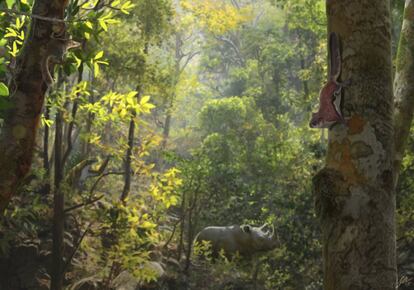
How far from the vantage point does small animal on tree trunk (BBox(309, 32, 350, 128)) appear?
1426 millimetres

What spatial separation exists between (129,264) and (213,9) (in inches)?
818

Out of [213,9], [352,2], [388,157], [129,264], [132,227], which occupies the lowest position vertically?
[129,264]

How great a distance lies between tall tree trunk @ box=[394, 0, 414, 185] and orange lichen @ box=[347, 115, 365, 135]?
0.50 metres

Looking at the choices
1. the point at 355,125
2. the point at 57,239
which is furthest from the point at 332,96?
the point at 57,239

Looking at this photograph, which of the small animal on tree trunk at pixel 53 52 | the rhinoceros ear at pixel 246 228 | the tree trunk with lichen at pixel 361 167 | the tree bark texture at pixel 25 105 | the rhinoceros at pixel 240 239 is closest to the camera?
the tree trunk with lichen at pixel 361 167

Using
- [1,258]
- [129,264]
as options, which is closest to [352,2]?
[129,264]

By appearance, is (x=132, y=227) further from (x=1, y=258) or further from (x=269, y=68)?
(x=269, y=68)

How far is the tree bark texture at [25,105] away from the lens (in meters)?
1.92

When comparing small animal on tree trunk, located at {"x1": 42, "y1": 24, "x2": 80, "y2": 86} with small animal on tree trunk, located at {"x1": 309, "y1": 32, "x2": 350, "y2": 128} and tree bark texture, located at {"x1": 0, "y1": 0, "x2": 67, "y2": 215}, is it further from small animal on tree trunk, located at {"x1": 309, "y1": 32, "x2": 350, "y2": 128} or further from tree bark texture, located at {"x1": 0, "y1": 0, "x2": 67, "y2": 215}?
small animal on tree trunk, located at {"x1": 309, "y1": 32, "x2": 350, "y2": 128}

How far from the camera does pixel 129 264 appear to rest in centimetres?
571

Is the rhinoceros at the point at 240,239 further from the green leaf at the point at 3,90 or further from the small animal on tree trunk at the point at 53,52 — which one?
the green leaf at the point at 3,90

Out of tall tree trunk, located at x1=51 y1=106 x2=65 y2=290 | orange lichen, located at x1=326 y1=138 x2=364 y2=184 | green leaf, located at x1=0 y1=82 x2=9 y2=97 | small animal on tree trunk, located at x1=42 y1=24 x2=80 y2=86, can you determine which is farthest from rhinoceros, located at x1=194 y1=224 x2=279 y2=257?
orange lichen, located at x1=326 y1=138 x2=364 y2=184

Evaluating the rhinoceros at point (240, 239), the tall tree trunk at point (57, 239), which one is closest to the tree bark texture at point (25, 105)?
the tall tree trunk at point (57, 239)

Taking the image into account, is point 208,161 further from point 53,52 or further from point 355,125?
point 355,125
